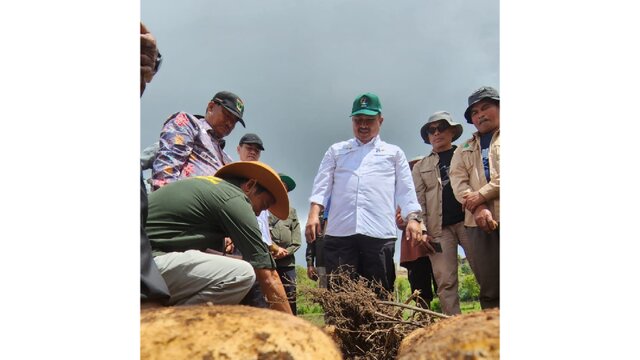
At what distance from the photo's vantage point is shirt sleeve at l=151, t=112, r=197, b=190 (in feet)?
8.09

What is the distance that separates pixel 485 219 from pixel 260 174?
3.53 feet

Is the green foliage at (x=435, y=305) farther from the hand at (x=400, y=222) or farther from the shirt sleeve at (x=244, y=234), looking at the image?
the shirt sleeve at (x=244, y=234)

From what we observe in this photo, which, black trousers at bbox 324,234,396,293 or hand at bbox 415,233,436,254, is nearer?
black trousers at bbox 324,234,396,293

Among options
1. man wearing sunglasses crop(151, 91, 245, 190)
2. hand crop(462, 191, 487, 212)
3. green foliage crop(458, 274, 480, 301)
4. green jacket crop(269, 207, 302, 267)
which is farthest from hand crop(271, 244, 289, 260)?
hand crop(462, 191, 487, 212)

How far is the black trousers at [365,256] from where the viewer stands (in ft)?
10.8

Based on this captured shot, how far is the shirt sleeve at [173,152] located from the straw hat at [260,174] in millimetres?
210

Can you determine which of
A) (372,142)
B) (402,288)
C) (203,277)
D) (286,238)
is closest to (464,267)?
(402,288)

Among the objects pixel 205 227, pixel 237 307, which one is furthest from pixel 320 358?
pixel 205 227

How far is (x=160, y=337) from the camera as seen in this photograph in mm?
1187

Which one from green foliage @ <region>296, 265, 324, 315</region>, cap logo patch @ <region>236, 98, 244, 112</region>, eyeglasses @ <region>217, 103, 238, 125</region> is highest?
cap logo patch @ <region>236, 98, 244, 112</region>

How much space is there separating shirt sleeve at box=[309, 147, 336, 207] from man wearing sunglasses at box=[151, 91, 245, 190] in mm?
652

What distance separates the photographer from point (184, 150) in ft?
8.58

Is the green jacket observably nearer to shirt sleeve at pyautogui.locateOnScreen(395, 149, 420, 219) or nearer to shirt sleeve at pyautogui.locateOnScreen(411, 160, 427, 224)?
shirt sleeve at pyautogui.locateOnScreen(411, 160, 427, 224)

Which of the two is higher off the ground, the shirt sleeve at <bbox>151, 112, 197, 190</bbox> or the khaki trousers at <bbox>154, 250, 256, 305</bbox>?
the shirt sleeve at <bbox>151, 112, 197, 190</bbox>
